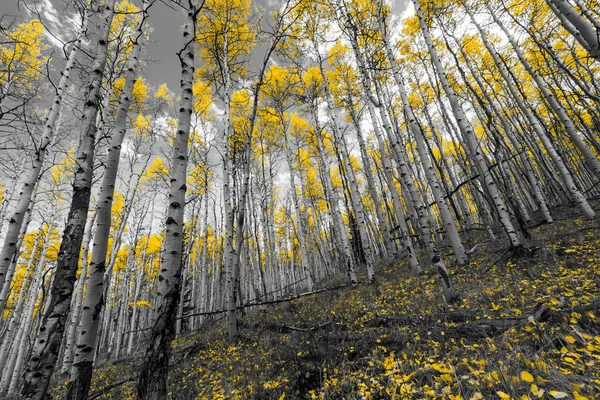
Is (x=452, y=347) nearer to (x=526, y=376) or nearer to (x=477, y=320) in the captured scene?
(x=477, y=320)

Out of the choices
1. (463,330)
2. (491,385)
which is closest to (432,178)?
(463,330)

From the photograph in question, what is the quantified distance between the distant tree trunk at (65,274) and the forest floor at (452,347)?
169 cm

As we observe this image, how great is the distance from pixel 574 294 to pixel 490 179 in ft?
11.0

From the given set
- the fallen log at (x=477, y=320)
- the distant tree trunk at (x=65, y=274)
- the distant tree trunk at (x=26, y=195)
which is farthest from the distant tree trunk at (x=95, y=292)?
the fallen log at (x=477, y=320)

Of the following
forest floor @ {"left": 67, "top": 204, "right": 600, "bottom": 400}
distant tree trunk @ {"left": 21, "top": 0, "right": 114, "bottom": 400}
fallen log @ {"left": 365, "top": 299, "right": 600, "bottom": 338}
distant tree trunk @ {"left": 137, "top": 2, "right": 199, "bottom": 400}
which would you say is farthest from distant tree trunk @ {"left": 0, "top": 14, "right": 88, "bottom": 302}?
fallen log @ {"left": 365, "top": 299, "right": 600, "bottom": 338}

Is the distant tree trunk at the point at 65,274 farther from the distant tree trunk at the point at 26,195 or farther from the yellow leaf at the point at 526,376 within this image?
the yellow leaf at the point at 526,376

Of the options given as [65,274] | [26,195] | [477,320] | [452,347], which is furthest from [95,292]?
[477,320]

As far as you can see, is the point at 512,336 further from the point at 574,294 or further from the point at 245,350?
the point at 245,350

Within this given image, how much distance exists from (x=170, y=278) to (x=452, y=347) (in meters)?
2.85

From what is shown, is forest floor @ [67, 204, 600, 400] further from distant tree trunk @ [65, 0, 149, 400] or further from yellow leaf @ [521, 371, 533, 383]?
distant tree trunk @ [65, 0, 149, 400]

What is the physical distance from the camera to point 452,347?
2.36 metres

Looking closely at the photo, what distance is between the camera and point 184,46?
298 centimetres

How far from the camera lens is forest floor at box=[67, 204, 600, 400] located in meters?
1.67

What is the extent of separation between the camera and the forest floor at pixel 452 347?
1.67 m
